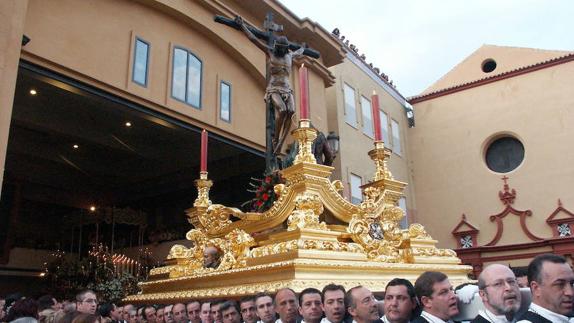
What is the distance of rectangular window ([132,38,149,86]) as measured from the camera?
7801mm

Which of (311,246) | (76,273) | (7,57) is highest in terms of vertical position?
(7,57)

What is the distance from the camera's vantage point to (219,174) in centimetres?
1205

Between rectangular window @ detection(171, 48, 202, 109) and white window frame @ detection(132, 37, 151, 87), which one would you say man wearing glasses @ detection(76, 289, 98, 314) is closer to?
white window frame @ detection(132, 37, 151, 87)

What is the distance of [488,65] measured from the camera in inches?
571

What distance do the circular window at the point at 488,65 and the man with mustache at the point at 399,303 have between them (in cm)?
1374

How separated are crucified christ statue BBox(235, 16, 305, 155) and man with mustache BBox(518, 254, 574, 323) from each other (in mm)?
3008

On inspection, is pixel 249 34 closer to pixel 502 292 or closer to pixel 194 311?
pixel 194 311

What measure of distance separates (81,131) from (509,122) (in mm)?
10746

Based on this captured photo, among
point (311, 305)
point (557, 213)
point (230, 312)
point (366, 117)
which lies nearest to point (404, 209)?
point (366, 117)

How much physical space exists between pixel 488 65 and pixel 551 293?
46.1 feet

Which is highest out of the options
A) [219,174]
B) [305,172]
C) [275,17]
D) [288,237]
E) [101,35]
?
[275,17]

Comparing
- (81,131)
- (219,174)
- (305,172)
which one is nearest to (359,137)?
(219,174)

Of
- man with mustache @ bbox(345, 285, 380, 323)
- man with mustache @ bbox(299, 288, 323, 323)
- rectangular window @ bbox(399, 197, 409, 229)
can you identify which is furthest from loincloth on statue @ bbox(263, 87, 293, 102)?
rectangular window @ bbox(399, 197, 409, 229)

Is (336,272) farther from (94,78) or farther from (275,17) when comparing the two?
(275,17)
